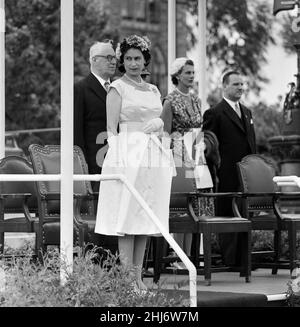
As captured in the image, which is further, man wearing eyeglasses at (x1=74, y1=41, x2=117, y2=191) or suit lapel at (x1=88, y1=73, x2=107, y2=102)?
suit lapel at (x1=88, y1=73, x2=107, y2=102)

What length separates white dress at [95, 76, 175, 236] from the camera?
8.55 m

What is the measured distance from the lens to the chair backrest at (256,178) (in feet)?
35.4

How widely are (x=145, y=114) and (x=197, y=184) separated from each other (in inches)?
82.4

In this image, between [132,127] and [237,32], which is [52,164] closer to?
[132,127]

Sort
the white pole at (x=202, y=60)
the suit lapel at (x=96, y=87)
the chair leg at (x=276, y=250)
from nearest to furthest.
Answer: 1. the suit lapel at (x=96, y=87)
2. the chair leg at (x=276, y=250)
3. the white pole at (x=202, y=60)

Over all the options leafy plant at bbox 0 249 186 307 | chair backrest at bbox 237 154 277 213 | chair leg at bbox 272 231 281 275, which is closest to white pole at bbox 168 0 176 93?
chair backrest at bbox 237 154 277 213

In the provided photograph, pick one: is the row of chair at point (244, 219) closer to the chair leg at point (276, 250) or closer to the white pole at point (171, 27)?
the chair leg at point (276, 250)

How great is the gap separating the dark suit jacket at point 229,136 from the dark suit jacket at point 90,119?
68.2 inches

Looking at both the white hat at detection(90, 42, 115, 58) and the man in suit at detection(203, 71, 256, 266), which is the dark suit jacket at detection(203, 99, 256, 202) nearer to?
the man in suit at detection(203, 71, 256, 266)

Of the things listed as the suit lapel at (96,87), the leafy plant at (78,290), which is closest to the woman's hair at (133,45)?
the suit lapel at (96,87)

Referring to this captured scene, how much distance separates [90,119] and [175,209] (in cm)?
109

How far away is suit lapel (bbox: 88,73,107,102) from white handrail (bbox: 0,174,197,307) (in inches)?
71.2
